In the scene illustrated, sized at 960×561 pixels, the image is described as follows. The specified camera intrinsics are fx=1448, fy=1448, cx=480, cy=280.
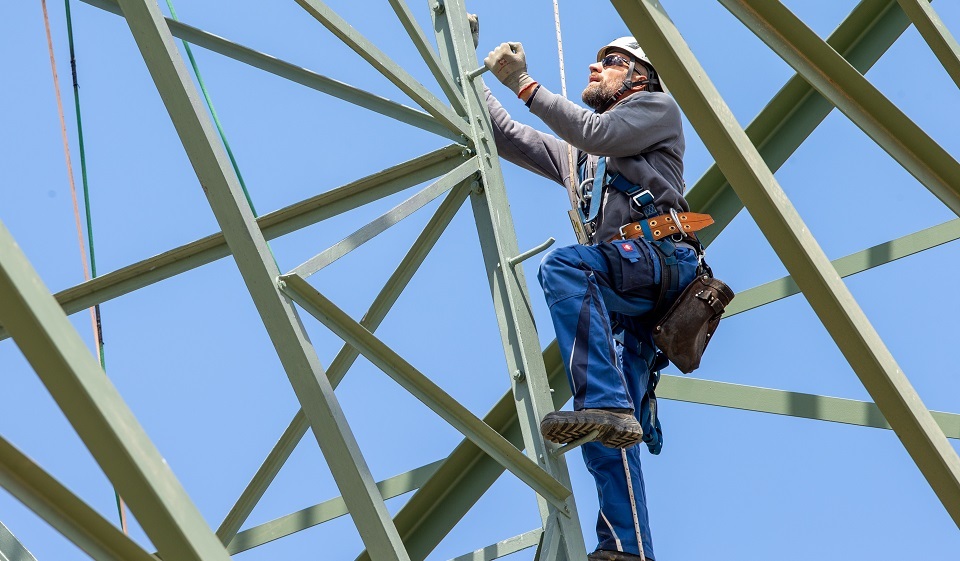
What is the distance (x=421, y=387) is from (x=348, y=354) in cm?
147

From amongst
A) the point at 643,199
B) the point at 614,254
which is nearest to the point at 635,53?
the point at 643,199

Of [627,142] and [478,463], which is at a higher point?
[627,142]

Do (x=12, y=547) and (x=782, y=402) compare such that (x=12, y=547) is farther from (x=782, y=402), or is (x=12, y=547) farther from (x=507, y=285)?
(x=782, y=402)

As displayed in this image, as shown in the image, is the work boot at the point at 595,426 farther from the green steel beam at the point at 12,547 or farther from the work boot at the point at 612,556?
the green steel beam at the point at 12,547

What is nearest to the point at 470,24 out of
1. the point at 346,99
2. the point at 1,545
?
the point at 346,99

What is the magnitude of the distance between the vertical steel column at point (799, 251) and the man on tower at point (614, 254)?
1.90 metres

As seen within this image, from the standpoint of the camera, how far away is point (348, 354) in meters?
6.99

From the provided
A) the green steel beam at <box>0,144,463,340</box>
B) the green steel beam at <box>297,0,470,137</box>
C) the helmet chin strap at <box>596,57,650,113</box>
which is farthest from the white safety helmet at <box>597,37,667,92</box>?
the green steel beam at <box>0,144,463,340</box>

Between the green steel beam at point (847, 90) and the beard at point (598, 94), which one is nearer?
the green steel beam at point (847, 90)

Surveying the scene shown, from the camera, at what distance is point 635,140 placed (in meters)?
7.02

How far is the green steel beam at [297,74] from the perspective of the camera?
7129 millimetres

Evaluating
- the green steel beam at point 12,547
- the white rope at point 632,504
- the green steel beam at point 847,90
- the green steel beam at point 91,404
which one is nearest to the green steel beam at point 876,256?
the white rope at point 632,504

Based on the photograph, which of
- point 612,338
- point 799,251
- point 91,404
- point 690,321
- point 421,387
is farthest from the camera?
point 690,321

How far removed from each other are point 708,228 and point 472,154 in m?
1.48
